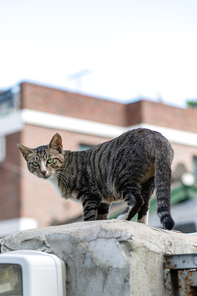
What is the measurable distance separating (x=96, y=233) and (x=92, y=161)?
1627mm

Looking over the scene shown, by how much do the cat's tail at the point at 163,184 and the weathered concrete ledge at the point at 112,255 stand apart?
0.39 metres

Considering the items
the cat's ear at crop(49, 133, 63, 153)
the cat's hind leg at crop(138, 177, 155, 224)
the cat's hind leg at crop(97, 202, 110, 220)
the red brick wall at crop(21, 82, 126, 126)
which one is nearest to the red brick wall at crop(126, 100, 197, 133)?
the red brick wall at crop(21, 82, 126, 126)

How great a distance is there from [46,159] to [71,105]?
15458 mm

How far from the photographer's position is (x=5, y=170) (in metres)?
19.0

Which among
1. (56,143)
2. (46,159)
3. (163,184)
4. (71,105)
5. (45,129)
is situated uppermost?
(71,105)

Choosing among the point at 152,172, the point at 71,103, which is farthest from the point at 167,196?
the point at 71,103

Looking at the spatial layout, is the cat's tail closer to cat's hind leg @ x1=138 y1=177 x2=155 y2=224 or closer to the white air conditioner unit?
cat's hind leg @ x1=138 y1=177 x2=155 y2=224

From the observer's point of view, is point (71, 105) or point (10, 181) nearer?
point (10, 181)

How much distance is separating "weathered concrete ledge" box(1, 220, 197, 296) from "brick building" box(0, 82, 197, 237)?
48.0ft

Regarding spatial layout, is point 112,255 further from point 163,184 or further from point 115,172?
point 115,172

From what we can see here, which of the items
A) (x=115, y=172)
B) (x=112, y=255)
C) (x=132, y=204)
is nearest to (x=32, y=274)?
(x=112, y=255)

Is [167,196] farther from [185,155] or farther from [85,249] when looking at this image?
[185,155]

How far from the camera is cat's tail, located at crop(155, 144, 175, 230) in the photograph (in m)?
3.24

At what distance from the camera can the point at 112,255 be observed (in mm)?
2566
